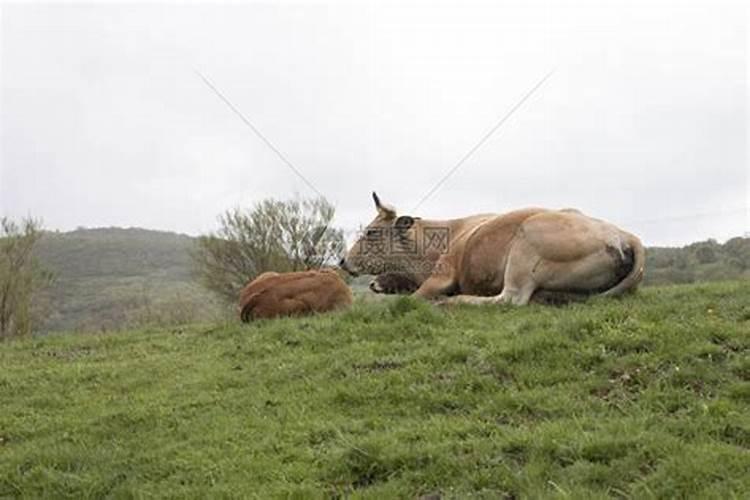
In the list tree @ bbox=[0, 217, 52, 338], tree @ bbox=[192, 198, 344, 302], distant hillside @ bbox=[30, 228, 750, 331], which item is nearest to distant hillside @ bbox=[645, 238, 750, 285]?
distant hillside @ bbox=[30, 228, 750, 331]

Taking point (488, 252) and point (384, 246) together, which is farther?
point (384, 246)

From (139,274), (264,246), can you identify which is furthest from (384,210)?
(139,274)

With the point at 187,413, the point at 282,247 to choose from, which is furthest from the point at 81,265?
the point at 187,413

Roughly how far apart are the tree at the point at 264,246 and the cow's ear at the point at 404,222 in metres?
13.7

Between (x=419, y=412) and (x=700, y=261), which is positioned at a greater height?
(x=700, y=261)

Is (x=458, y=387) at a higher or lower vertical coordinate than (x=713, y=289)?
lower

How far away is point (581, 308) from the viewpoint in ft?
29.7

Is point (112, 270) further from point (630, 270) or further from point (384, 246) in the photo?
point (630, 270)

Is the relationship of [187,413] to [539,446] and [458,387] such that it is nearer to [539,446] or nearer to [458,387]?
[458,387]

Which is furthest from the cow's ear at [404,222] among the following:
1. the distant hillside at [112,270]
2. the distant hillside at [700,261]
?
the distant hillside at [112,270]

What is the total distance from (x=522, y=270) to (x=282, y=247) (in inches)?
725

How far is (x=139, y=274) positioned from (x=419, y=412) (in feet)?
256

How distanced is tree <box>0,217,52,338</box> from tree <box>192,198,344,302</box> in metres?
5.28

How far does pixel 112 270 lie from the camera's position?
81.3m
